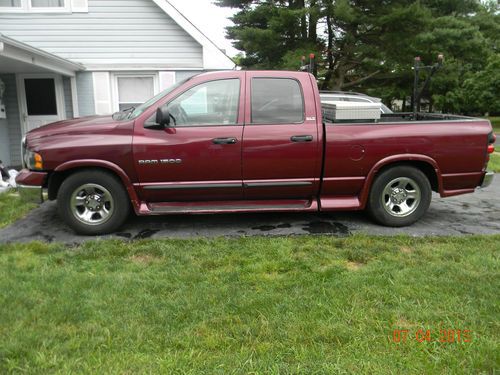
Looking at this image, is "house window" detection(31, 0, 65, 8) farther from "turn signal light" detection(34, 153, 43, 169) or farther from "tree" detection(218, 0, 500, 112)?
"tree" detection(218, 0, 500, 112)

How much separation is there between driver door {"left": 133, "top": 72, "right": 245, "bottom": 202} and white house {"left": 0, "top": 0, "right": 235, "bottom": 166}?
5138mm

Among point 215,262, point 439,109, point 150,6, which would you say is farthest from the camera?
point 439,109

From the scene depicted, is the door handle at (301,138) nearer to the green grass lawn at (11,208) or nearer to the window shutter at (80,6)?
the green grass lawn at (11,208)

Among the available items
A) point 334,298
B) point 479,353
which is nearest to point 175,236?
point 334,298

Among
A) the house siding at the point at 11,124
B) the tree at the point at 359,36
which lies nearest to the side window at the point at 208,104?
the house siding at the point at 11,124

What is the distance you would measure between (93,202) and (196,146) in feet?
4.48

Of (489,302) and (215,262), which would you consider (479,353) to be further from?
(215,262)

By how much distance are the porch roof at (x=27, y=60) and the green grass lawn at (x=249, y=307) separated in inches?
160

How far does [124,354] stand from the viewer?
2.57 metres

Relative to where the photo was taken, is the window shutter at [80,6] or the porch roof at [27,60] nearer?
the porch roof at [27,60]

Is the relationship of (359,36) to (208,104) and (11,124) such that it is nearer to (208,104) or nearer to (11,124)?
(11,124)

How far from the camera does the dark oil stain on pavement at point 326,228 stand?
4.96m

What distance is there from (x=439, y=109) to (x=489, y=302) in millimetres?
46134

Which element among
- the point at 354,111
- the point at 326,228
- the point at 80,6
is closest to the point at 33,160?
the point at 326,228
